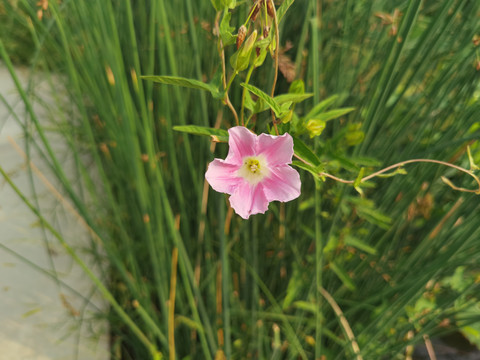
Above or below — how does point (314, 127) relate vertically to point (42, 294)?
below

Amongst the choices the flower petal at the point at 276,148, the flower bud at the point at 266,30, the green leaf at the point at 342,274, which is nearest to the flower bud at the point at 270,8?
the flower bud at the point at 266,30

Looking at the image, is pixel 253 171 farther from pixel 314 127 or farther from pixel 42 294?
pixel 42 294

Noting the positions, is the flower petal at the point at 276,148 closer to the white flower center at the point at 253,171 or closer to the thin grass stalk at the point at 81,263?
the white flower center at the point at 253,171

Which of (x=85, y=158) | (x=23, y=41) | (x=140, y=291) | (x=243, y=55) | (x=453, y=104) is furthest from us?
(x=23, y=41)

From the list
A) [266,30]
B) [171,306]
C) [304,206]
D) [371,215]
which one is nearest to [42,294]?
[171,306]

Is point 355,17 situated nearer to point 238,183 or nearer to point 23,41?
point 238,183

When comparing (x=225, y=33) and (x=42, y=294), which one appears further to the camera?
(x=42, y=294)

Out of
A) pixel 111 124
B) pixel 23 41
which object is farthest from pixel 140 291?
pixel 23 41
